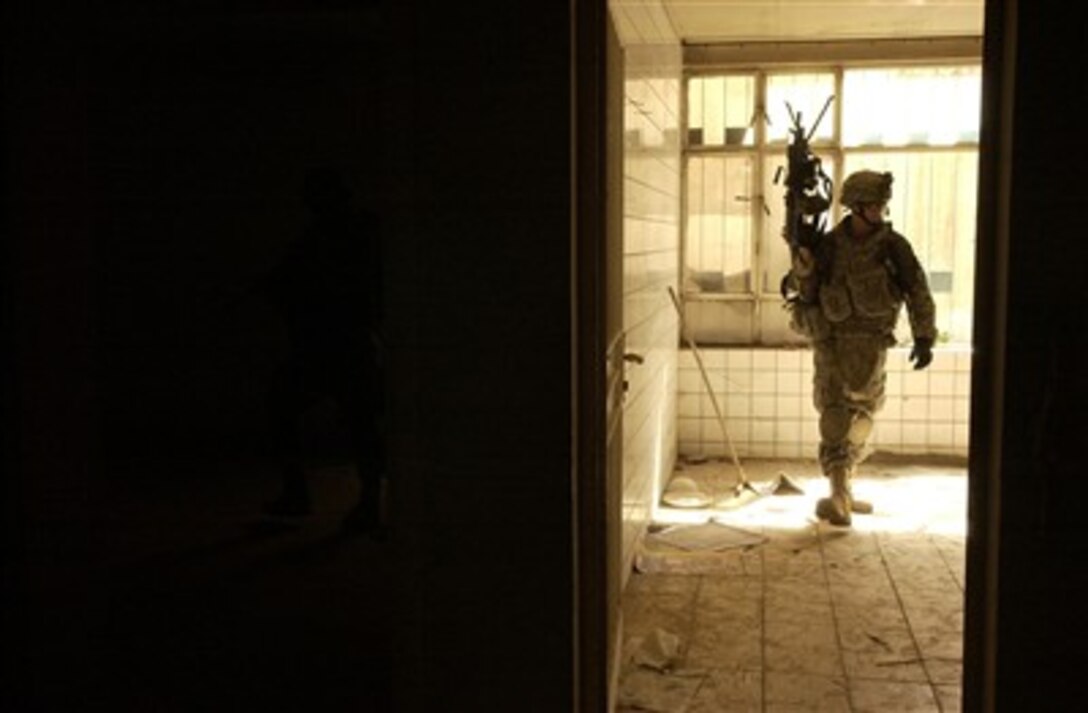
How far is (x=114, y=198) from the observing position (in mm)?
4055

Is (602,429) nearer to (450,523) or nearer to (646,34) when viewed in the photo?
(450,523)

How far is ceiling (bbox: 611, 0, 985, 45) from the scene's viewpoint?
610cm

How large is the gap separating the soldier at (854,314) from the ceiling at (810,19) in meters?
1.34

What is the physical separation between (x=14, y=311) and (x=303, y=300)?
877 mm

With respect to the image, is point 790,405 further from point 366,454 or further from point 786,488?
point 366,454

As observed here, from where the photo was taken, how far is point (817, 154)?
712cm

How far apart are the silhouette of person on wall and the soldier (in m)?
2.83

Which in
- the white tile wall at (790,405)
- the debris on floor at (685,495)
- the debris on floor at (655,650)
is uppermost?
the white tile wall at (790,405)

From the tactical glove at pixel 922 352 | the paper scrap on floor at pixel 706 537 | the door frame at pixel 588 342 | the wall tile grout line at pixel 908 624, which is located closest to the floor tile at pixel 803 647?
the wall tile grout line at pixel 908 624

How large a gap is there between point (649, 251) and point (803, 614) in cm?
192

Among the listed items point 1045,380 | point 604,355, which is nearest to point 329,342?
point 604,355

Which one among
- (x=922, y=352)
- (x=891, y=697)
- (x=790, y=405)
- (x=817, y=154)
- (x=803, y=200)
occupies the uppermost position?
(x=817, y=154)

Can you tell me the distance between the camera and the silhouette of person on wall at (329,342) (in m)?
3.26

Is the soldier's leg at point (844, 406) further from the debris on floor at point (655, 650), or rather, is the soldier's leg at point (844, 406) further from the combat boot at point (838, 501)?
the debris on floor at point (655, 650)
